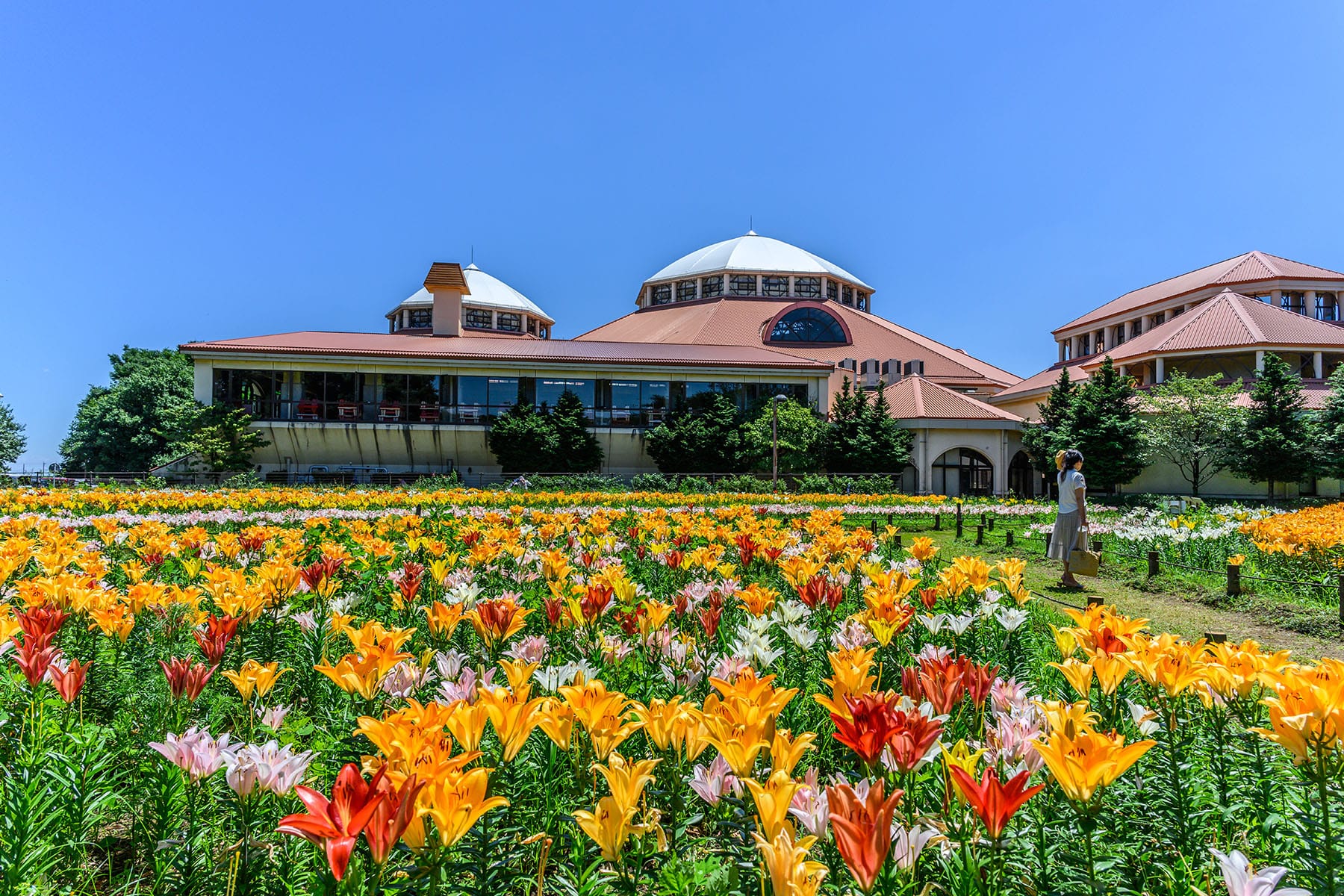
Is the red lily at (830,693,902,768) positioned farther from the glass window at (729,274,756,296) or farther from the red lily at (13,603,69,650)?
the glass window at (729,274,756,296)

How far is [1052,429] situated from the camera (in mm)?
32250

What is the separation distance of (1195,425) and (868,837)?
3539 centimetres

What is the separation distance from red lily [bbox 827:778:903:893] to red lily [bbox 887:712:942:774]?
0.34 meters

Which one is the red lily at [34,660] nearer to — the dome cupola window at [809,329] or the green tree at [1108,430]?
the green tree at [1108,430]

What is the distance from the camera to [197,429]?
99.1 ft

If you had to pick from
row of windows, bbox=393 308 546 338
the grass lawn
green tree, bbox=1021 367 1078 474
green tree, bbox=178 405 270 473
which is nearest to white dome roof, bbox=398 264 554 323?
row of windows, bbox=393 308 546 338

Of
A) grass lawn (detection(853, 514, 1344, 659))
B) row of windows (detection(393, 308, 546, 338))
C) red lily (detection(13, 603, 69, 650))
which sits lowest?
grass lawn (detection(853, 514, 1344, 659))

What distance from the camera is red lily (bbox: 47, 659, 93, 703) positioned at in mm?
2277

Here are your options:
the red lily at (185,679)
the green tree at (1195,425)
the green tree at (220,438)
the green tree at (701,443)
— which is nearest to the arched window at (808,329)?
the green tree at (701,443)

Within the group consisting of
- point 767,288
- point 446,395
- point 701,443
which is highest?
point 767,288

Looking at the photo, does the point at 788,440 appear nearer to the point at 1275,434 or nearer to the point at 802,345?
the point at 802,345

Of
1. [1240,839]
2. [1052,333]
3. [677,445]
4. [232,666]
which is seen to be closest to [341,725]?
[232,666]

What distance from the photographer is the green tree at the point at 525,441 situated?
104ft

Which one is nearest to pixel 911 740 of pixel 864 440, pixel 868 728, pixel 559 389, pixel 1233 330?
pixel 868 728
